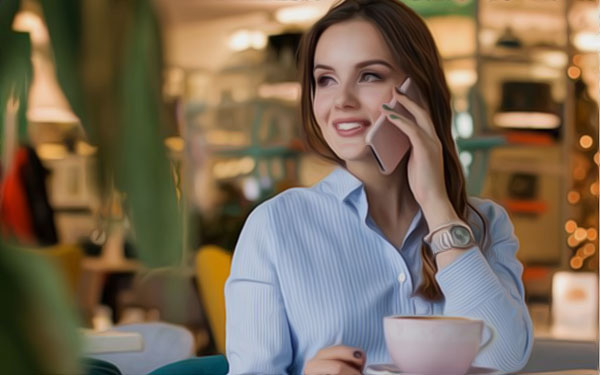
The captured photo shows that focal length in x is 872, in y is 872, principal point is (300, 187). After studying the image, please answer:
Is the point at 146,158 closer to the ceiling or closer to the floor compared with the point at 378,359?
closer to the ceiling

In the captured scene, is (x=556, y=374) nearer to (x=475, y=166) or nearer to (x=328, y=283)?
(x=328, y=283)

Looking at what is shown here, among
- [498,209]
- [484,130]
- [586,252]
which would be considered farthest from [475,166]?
[498,209]

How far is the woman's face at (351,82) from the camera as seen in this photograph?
1.11 meters

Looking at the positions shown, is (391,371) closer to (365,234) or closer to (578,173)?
(365,234)

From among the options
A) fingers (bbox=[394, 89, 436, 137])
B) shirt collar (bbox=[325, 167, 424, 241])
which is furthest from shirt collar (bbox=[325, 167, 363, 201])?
fingers (bbox=[394, 89, 436, 137])

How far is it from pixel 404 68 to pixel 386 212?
0.66 ft

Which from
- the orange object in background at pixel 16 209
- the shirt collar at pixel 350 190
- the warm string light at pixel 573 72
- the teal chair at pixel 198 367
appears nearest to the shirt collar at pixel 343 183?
the shirt collar at pixel 350 190

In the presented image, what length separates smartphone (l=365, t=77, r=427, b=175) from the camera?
1.07 metres

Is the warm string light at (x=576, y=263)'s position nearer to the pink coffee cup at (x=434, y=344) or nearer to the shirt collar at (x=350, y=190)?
the shirt collar at (x=350, y=190)

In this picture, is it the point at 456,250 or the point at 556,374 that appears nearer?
the point at 556,374

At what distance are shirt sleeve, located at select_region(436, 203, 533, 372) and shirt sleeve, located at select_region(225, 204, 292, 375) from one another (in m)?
0.19

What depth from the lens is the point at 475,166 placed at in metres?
3.44

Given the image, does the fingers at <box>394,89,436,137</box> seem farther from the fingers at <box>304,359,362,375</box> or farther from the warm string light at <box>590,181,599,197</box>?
the warm string light at <box>590,181,599,197</box>

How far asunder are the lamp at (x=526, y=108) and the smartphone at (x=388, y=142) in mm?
3833
